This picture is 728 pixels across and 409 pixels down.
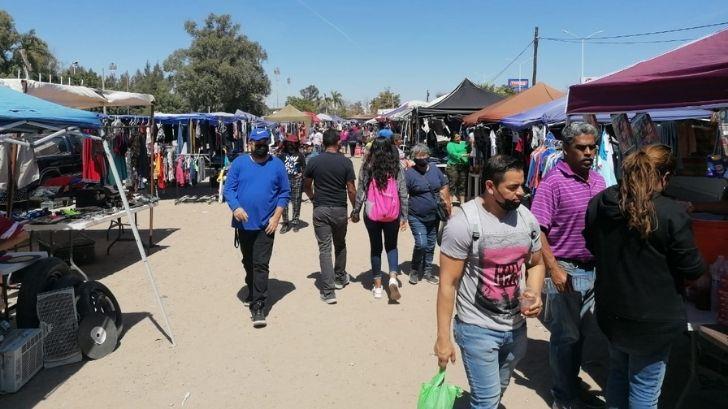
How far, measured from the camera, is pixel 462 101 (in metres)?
15.2

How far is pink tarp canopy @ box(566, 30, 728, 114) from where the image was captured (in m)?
3.16

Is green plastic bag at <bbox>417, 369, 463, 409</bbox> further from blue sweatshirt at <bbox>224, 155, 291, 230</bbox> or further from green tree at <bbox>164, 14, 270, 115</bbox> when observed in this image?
green tree at <bbox>164, 14, 270, 115</bbox>

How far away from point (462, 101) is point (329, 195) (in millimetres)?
10530

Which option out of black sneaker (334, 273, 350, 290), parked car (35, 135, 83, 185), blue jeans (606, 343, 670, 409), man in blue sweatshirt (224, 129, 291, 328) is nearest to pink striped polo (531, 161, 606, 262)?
blue jeans (606, 343, 670, 409)

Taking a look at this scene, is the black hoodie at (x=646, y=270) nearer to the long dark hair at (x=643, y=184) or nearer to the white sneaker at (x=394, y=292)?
the long dark hair at (x=643, y=184)


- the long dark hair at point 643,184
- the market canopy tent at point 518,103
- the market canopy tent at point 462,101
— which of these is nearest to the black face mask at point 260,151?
the long dark hair at point 643,184

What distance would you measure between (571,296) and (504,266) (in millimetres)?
1051

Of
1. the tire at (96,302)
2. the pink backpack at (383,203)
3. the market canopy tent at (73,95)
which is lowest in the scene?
the tire at (96,302)

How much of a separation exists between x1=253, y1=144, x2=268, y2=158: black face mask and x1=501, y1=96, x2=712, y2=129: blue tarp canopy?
13.6 feet

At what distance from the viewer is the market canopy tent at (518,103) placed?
11.9 meters

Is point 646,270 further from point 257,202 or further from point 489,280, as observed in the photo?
point 257,202

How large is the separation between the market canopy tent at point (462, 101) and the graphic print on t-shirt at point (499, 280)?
12351 mm

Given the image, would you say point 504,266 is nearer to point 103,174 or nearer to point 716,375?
point 716,375

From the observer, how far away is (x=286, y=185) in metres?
5.21
